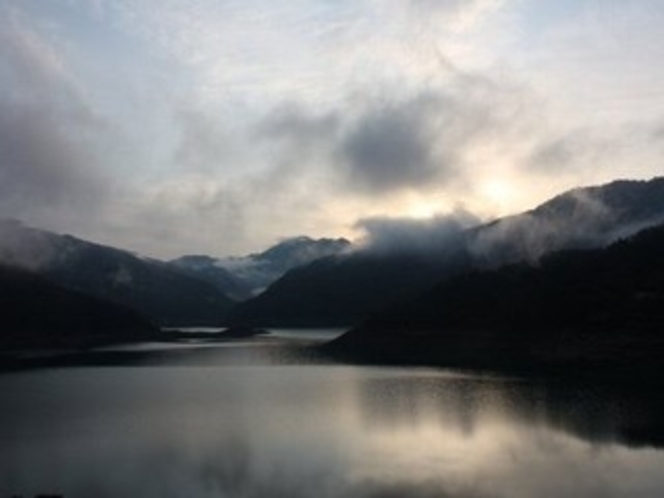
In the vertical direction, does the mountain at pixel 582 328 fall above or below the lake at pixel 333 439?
above

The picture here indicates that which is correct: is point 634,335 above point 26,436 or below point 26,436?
above

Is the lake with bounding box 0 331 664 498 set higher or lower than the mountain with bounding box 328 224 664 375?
lower

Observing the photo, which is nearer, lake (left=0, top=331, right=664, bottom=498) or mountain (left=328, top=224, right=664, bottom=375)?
lake (left=0, top=331, right=664, bottom=498)

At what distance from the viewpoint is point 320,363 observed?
169500 mm

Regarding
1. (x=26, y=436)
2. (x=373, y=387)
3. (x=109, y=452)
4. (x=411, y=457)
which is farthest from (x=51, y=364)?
(x=411, y=457)

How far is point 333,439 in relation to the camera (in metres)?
72.7

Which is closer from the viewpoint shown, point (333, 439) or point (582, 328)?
point (333, 439)

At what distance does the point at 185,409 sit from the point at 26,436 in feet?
75.2

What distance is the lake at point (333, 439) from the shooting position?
2121 inches

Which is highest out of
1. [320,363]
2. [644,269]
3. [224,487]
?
[644,269]

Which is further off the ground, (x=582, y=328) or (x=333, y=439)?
(x=582, y=328)

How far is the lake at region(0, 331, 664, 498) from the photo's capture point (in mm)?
53875

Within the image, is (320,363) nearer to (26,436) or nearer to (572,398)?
(572,398)

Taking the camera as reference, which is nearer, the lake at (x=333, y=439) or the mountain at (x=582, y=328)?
the lake at (x=333, y=439)
